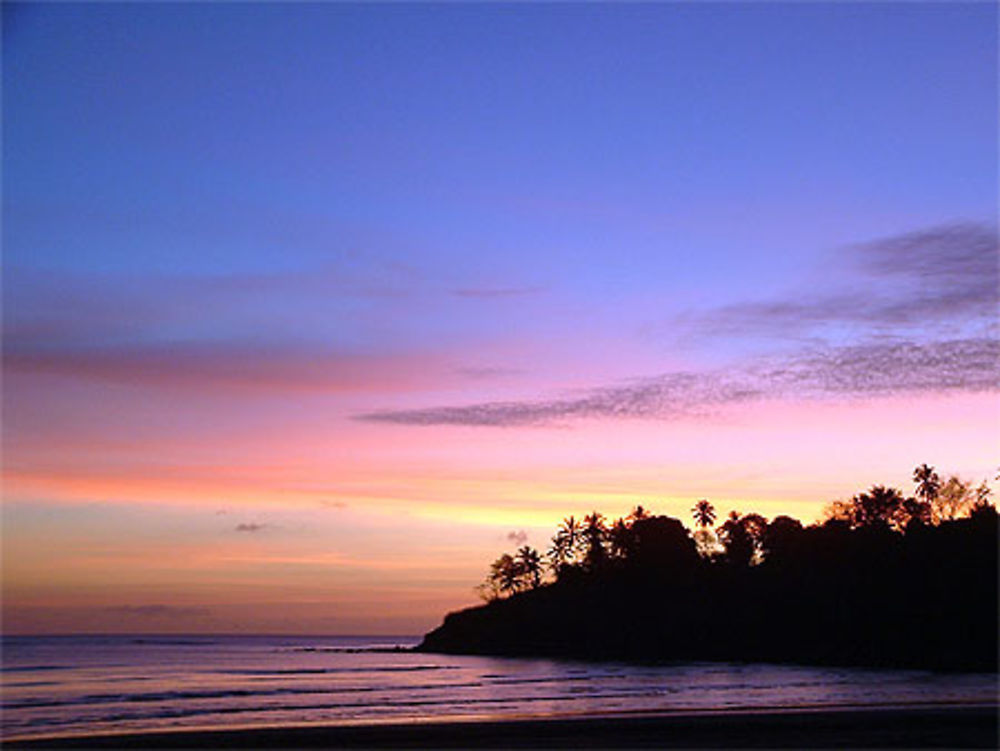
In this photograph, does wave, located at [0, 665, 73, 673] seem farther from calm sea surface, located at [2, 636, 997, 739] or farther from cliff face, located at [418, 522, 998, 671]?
cliff face, located at [418, 522, 998, 671]

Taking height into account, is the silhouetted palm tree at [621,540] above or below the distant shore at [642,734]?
above

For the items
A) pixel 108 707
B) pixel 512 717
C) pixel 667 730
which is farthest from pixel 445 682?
pixel 667 730

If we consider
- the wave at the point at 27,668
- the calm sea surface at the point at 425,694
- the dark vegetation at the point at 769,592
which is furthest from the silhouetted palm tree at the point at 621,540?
the wave at the point at 27,668

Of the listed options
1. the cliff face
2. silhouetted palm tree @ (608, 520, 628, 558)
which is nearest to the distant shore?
the cliff face

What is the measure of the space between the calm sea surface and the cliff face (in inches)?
563

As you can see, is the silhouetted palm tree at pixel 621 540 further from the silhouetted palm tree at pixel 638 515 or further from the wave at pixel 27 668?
the wave at pixel 27 668

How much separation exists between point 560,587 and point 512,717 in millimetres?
94425

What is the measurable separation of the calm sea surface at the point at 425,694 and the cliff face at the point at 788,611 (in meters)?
14.3

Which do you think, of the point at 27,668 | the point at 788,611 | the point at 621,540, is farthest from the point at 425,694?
the point at 621,540

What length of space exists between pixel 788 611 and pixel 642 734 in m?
74.9

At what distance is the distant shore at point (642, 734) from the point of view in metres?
29.5

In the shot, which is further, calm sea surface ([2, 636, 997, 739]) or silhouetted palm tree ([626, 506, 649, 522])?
silhouetted palm tree ([626, 506, 649, 522])

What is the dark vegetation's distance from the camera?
8588 centimetres

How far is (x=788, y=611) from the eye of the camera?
101375 millimetres
